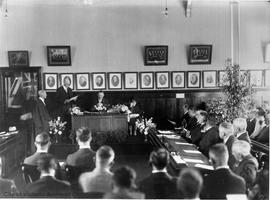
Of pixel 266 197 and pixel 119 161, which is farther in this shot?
pixel 119 161

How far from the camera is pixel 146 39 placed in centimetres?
758

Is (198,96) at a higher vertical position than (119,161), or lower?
higher

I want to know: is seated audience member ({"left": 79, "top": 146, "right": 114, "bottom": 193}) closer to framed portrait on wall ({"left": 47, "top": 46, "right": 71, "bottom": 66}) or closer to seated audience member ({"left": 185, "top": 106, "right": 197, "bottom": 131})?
seated audience member ({"left": 185, "top": 106, "right": 197, "bottom": 131})

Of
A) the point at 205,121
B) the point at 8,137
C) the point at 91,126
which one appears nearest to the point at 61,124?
the point at 91,126

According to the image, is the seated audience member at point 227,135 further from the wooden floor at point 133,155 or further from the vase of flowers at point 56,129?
the vase of flowers at point 56,129

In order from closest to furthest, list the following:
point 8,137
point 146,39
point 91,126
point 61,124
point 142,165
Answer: point 142,165
point 8,137
point 61,124
point 91,126
point 146,39

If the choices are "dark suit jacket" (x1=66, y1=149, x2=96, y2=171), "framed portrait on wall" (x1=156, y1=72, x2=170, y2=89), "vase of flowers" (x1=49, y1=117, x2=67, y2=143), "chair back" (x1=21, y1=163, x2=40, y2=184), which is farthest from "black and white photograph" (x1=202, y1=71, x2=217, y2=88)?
"chair back" (x1=21, y1=163, x2=40, y2=184)

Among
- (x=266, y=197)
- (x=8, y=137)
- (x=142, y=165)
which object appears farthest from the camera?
(x=8, y=137)

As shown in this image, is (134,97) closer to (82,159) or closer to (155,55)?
(155,55)

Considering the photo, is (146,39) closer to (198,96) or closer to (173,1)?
(173,1)

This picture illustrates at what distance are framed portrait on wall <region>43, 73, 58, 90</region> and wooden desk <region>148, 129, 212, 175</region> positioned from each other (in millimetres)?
2688

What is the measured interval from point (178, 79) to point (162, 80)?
40 cm

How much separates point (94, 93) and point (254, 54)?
3966 millimetres

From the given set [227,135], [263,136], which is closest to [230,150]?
[227,135]
